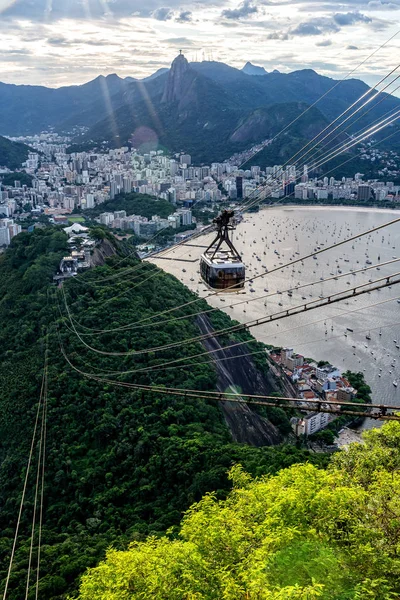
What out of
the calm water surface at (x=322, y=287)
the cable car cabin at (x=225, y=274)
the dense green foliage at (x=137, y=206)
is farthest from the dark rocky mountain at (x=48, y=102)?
the cable car cabin at (x=225, y=274)

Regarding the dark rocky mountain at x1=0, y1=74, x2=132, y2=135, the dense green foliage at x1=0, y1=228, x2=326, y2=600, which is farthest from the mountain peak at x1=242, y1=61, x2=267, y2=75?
the dense green foliage at x1=0, y1=228, x2=326, y2=600

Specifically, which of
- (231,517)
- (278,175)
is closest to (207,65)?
(278,175)

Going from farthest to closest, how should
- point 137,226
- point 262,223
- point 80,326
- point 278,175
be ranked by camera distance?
point 278,175 < point 262,223 < point 137,226 < point 80,326

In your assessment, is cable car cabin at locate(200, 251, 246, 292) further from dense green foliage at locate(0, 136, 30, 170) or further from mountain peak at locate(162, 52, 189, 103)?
mountain peak at locate(162, 52, 189, 103)

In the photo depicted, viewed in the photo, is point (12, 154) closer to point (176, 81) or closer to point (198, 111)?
point (198, 111)

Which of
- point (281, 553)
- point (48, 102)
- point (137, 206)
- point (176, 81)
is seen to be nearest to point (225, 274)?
point (281, 553)

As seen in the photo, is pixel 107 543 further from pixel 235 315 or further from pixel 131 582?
pixel 235 315
